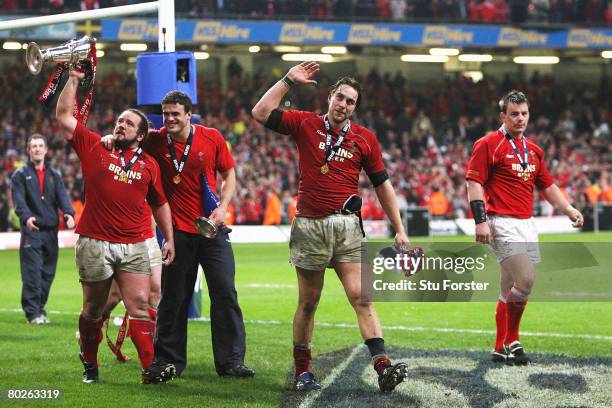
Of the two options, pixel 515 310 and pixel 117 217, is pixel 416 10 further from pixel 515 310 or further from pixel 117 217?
pixel 117 217

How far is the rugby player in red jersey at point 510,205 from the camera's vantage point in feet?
32.2

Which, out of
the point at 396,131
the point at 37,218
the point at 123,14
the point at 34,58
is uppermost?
the point at 123,14

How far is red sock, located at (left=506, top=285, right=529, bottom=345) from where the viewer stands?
387 inches

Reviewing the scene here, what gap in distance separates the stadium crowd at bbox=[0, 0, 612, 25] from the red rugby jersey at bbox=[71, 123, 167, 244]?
92.3ft

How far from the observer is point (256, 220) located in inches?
1261

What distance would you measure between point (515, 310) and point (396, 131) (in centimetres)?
3039

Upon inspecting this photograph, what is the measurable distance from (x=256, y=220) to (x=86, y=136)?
2339cm

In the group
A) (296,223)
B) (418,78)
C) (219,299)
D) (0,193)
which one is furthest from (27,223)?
(418,78)

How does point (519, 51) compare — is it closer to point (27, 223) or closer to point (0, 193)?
point (0, 193)

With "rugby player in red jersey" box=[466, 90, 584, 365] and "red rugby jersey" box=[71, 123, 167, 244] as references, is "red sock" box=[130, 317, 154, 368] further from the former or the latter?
"rugby player in red jersey" box=[466, 90, 584, 365]

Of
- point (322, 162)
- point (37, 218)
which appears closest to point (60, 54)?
point (322, 162)

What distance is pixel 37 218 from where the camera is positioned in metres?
13.5

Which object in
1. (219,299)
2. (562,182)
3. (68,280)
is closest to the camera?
(219,299)

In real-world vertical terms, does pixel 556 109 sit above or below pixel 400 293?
below
